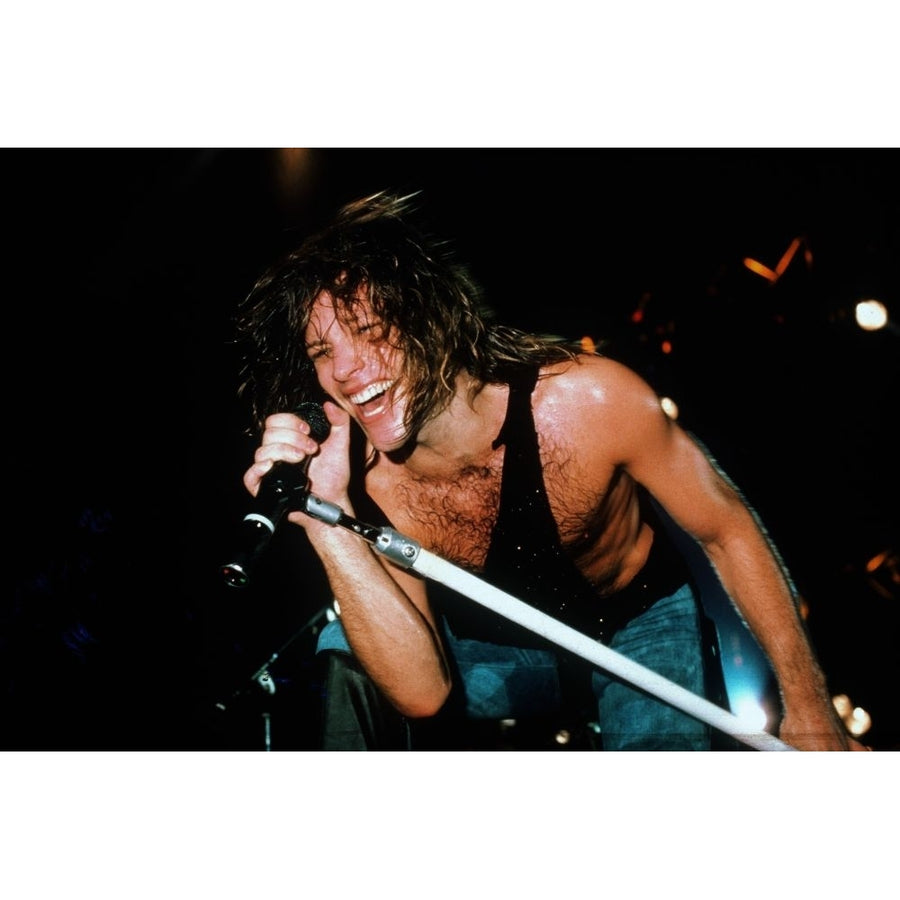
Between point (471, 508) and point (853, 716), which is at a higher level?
point (471, 508)

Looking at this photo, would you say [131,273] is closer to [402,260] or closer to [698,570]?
[402,260]

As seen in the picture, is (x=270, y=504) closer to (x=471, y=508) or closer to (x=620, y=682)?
(x=471, y=508)

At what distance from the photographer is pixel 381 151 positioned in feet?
4.78

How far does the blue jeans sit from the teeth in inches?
28.4

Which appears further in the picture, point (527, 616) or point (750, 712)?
point (750, 712)

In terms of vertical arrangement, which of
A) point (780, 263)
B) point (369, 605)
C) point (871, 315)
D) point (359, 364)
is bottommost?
point (369, 605)

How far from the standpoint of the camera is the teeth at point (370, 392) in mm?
1560

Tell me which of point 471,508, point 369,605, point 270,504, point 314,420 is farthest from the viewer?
point 471,508

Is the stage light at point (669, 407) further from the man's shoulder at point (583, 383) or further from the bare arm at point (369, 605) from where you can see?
the bare arm at point (369, 605)

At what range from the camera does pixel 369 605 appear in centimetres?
153

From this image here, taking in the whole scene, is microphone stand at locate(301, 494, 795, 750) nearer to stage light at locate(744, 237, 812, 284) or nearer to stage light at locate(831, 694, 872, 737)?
stage light at locate(831, 694, 872, 737)

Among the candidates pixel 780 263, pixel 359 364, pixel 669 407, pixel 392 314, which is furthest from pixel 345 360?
pixel 780 263

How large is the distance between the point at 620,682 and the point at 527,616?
553 mm
